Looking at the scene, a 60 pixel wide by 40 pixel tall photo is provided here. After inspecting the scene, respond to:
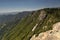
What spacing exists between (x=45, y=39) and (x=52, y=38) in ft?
61.3

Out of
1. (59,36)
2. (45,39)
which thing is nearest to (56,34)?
(59,36)

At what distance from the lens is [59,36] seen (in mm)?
179000

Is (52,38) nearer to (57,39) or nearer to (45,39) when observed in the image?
(57,39)

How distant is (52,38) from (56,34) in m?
7.25

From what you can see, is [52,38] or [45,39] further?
[45,39]

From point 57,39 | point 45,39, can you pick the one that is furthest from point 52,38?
point 45,39

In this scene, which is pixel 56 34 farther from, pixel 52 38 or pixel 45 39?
pixel 45 39

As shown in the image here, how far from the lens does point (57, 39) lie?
179250 millimetres

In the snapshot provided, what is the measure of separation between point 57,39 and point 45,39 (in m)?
24.0

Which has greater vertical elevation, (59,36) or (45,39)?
(59,36)

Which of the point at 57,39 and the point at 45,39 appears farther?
the point at 45,39

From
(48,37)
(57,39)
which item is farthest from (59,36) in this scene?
(48,37)

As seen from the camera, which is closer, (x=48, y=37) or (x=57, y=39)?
(x=57, y=39)

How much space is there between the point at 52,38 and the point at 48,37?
32.1ft
